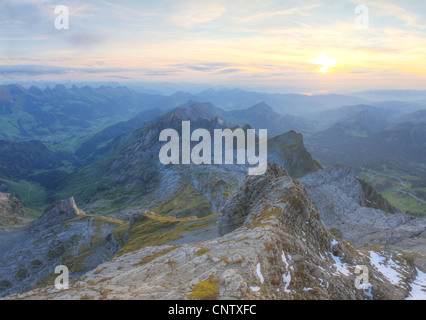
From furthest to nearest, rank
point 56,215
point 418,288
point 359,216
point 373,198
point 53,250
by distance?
point 56,215 → point 373,198 → point 53,250 → point 359,216 → point 418,288

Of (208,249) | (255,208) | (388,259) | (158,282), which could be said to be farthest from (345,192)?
(158,282)

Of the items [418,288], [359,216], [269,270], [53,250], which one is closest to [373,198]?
[359,216]

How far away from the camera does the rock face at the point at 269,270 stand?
20.6 meters

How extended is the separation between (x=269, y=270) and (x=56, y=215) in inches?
7050

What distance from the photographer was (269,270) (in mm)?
22609

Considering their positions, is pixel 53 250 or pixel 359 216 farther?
pixel 53 250

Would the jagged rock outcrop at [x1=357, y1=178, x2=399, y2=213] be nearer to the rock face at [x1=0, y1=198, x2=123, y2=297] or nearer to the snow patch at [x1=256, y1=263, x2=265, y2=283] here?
the snow patch at [x1=256, y1=263, x2=265, y2=283]

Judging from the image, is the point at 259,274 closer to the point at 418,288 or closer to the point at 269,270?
the point at 269,270

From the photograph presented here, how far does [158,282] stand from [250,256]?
1099cm

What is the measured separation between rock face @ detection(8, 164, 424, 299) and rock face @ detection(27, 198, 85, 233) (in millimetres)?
139927

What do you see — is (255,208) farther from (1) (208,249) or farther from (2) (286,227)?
→ (1) (208,249)

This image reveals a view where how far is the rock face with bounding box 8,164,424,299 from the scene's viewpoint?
67.7ft
